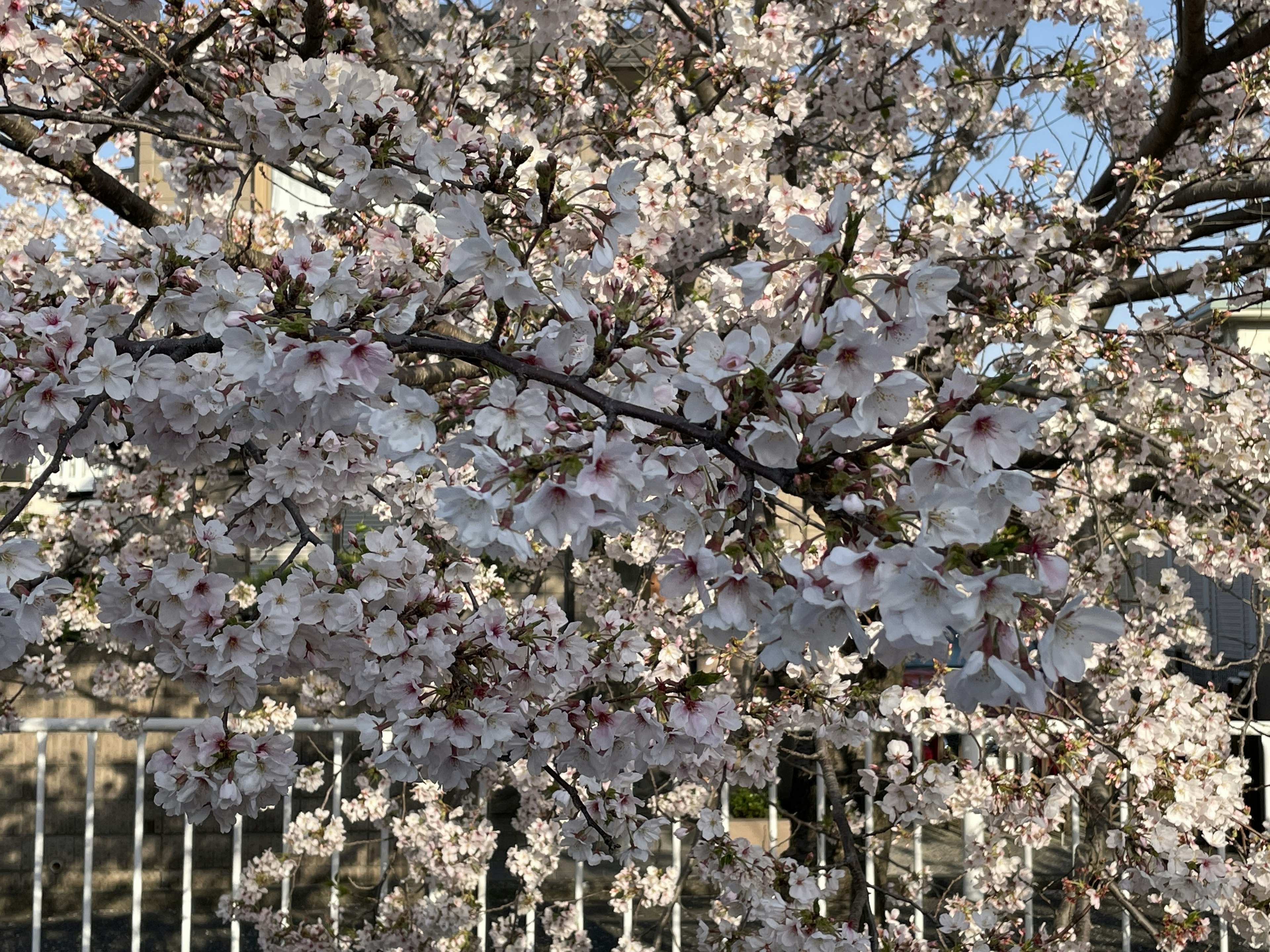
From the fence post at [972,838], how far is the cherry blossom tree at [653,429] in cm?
2

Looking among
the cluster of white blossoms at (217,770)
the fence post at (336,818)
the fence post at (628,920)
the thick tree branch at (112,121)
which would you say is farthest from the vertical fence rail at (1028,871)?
the thick tree branch at (112,121)

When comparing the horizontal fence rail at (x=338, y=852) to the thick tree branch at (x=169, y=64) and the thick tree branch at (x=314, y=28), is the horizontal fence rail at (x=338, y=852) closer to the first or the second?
A: the thick tree branch at (x=169, y=64)

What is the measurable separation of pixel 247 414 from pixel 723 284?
81.3 inches

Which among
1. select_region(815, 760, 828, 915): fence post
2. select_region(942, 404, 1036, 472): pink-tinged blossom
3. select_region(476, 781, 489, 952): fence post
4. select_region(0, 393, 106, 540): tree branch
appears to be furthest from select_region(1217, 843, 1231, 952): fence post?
select_region(0, 393, 106, 540): tree branch

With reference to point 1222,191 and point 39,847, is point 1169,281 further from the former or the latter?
point 39,847

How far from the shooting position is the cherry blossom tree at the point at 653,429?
1.20 metres

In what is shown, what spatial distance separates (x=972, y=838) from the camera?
12.1ft

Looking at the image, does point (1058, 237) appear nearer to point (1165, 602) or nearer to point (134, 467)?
point (1165, 602)

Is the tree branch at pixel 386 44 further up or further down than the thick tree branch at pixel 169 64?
further up

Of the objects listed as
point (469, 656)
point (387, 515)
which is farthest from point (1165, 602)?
point (469, 656)

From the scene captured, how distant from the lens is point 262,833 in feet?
20.2

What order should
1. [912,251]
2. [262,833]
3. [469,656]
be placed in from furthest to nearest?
[262,833], [912,251], [469,656]

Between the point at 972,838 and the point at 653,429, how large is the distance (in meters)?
2.98

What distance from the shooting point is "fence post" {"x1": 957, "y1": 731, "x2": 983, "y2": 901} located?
3568mm
